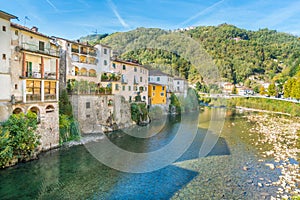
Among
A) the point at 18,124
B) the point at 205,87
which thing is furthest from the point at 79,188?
the point at 205,87

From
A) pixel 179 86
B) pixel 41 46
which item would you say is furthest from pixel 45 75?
pixel 179 86

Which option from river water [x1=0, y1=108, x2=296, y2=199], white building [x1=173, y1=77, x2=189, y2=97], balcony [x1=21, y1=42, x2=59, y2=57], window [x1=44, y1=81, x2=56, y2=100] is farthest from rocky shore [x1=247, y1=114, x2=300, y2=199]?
white building [x1=173, y1=77, x2=189, y2=97]

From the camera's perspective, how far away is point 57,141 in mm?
17531

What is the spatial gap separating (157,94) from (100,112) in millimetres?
16212

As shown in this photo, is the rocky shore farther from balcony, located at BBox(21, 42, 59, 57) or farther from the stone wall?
balcony, located at BBox(21, 42, 59, 57)

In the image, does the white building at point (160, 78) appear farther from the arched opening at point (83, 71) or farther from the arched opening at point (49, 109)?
the arched opening at point (49, 109)

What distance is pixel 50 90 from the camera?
56.5 feet

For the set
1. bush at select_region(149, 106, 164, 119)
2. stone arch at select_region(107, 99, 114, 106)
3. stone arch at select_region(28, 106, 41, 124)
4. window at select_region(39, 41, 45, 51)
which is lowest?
bush at select_region(149, 106, 164, 119)

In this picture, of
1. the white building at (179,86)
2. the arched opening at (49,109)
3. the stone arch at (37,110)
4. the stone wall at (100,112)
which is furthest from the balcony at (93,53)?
the white building at (179,86)

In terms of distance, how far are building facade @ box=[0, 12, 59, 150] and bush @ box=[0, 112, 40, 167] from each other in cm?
84

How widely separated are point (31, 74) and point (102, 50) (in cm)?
1259

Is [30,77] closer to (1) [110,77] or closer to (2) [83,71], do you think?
(2) [83,71]

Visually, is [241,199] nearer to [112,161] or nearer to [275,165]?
[275,165]

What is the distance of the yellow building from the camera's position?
37.3 metres
